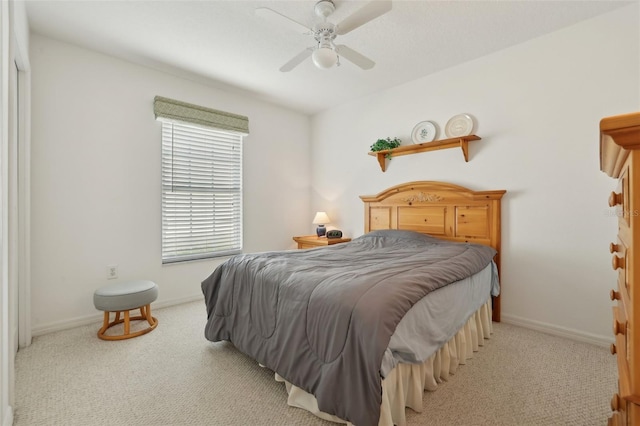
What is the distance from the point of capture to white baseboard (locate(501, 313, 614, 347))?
2383 mm

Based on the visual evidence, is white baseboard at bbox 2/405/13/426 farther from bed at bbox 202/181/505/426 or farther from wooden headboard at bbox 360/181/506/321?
wooden headboard at bbox 360/181/506/321

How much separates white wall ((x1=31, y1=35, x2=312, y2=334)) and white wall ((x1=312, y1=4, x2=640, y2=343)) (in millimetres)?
2907

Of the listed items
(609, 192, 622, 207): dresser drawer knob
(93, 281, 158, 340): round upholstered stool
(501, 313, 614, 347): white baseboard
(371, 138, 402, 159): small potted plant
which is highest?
(371, 138, 402, 159): small potted plant

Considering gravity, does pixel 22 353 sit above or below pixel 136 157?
below

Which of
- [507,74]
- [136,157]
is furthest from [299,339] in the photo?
[507,74]

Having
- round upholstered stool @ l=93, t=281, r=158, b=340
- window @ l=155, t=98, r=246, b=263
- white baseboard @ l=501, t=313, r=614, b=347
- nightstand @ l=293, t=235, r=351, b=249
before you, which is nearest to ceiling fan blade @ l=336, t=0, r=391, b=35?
window @ l=155, t=98, r=246, b=263

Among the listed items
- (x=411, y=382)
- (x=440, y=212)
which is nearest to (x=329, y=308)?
(x=411, y=382)

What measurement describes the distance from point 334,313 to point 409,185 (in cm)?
244

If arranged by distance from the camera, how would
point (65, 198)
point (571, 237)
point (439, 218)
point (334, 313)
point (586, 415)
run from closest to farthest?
1. point (334, 313)
2. point (586, 415)
3. point (571, 237)
4. point (65, 198)
5. point (439, 218)

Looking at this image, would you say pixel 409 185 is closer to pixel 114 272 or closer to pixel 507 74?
pixel 507 74

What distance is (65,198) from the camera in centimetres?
274

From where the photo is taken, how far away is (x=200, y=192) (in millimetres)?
3664

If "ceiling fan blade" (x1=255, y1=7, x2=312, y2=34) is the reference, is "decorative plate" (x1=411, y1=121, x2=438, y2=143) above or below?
below

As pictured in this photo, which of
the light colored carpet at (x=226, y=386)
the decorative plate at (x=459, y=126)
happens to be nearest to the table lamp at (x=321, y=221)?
the decorative plate at (x=459, y=126)
